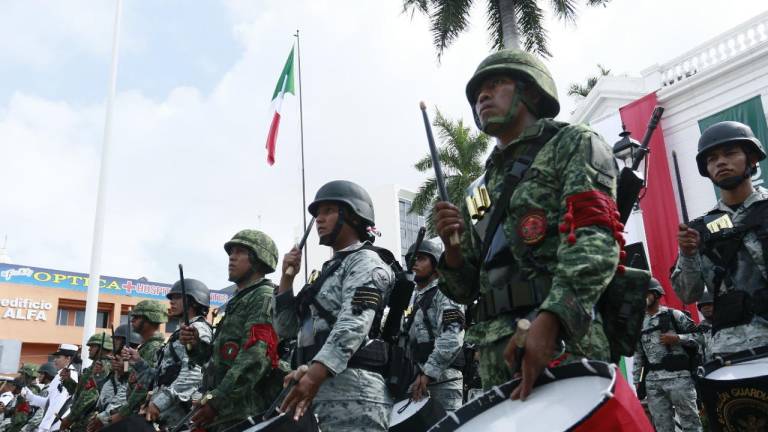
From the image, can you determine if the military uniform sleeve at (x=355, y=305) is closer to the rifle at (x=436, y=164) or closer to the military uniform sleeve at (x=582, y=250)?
the rifle at (x=436, y=164)

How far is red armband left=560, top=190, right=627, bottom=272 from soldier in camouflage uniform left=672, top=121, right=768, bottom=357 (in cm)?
210

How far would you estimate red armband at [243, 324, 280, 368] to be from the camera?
5.11 m

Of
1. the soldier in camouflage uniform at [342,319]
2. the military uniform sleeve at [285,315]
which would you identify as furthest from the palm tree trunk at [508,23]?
the military uniform sleeve at [285,315]

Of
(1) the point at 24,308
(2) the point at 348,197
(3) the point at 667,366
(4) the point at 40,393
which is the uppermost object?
(1) the point at 24,308

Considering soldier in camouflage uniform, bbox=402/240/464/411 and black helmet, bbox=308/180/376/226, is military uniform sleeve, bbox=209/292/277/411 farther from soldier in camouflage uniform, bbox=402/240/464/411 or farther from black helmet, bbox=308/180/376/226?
soldier in camouflage uniform, bbox=402/240/464/411

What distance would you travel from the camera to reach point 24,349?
38.9 m

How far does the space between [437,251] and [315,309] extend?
12.7 ft

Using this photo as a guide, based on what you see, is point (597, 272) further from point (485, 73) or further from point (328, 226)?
point (328, 226)

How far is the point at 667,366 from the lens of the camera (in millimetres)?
8664

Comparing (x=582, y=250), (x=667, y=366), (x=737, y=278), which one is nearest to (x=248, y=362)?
(x=582, y=250)

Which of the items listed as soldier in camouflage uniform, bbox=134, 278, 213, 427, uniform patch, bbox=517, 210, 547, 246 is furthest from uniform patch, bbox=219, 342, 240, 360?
uniform patch, bbox=517, 210, 547, 246

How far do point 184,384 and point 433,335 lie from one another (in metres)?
2.70

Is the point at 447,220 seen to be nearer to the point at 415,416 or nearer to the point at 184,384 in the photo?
the point at 415,416

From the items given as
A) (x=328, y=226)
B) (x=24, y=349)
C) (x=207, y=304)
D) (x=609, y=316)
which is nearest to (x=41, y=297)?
(x=24, y=349)
